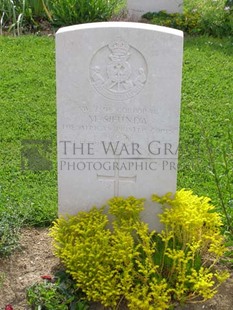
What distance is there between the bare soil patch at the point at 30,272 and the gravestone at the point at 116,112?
1.17 ft

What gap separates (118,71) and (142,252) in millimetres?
1088

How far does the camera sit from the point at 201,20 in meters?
9.00

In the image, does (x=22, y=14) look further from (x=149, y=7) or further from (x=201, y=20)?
(x=201, y=20)

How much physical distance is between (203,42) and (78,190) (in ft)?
14.7

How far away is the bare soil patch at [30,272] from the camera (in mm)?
4180

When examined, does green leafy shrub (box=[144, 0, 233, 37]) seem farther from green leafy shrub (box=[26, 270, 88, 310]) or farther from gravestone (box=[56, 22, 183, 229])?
green leafy shrub (box=[26, 270, 88, 310])

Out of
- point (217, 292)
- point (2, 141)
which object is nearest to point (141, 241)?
point (217, 292)

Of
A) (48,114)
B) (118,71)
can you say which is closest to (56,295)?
(118,71)

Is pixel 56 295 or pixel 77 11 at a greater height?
pixel 77 11

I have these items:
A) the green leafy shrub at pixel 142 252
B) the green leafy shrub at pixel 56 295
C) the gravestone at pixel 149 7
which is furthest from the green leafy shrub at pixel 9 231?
the gravestone at pixel 149 7

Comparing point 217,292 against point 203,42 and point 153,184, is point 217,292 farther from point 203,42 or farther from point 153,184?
point 203,42

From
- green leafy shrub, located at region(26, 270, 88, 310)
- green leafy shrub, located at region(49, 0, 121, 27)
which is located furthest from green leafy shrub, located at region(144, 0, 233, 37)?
green leafy shrub, located at region(26, 270, 88, 310)

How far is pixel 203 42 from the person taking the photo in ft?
27.8

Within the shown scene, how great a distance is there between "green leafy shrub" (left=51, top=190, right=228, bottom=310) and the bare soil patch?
8 cm
